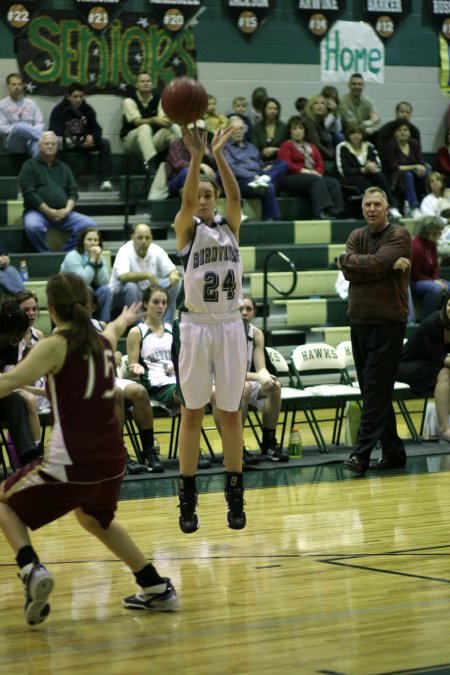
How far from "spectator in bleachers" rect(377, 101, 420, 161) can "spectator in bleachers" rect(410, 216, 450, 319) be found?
267 centimetres

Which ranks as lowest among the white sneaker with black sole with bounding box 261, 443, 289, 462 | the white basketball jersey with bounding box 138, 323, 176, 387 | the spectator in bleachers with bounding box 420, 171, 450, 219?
the white sneaker with black sole with bounding box 261, 443, 289, 462

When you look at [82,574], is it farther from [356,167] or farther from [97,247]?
[356,167]

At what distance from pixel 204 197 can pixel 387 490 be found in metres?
2.72

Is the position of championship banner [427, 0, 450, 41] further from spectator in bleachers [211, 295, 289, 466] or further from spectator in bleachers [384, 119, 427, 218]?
spectator in bleachers [211, 295, 289, 466]

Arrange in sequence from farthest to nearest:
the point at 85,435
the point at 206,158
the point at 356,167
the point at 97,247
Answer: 1. the point at 356,167
2. the point at 206,158
3. the point at 97,247
4. the point at 85,435

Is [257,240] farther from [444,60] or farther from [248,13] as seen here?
[444,60]

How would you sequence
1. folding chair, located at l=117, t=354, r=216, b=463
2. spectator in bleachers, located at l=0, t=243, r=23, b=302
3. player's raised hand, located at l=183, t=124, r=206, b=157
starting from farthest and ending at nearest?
spectator in bleachers, located at l=0, t=243, r=23, b=302, folding chair, located at l=117, t=354, r=216, b=463, player's raised hand, located at l=183, t=124, r=206, b=157

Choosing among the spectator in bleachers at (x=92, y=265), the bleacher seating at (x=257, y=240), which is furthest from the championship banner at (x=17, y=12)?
the spectator in bleachers at (x=92, y=265)

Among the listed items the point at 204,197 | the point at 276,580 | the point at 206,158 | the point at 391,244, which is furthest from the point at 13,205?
the point at 276,580

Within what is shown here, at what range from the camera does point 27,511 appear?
4.62m

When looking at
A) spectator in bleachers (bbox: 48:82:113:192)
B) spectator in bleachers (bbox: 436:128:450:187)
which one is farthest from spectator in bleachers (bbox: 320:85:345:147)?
spectator in bleachers (bbox: 48:82:113:192)

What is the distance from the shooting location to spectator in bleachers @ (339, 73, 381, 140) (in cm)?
1481

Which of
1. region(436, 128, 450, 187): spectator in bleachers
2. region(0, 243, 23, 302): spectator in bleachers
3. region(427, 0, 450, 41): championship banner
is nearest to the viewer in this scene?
region(0, 243, 23, 302): spectator in bleachers

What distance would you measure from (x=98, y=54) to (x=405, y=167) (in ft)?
12.6
